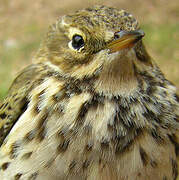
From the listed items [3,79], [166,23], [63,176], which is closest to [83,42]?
[63,176]

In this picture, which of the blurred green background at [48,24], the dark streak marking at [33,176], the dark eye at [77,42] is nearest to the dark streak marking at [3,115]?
Answer: the dark streak marking at [33,176]

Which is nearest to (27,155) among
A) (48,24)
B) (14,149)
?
(14,149)

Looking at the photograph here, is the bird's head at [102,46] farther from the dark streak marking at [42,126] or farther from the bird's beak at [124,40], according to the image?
the dark streak marking at [42,126]

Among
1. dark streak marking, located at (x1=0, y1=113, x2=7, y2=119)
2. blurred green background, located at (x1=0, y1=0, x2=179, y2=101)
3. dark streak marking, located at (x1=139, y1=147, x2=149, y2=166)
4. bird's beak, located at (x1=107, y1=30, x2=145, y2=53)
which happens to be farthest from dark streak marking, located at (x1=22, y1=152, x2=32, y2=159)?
blurred green background, located at (x1=0, y1=0, x2=179, y2=101)

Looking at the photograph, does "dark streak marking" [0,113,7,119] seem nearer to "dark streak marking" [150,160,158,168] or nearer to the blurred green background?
"dark streak marking" [150,160,158,168]

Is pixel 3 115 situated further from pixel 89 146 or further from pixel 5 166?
pixel 89 146

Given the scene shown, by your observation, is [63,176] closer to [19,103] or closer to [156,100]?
[19,103]
